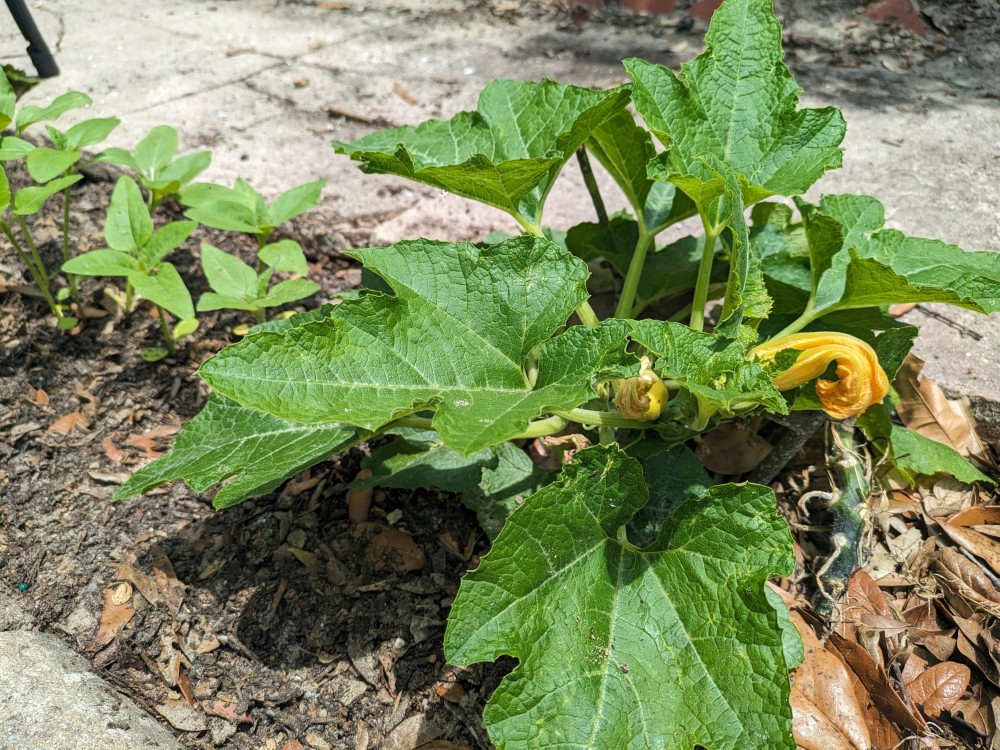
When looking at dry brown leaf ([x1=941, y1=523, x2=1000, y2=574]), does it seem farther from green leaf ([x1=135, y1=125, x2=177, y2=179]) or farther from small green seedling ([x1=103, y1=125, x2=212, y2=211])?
green leaf ([x1=135, y1=125, x2=177, y2=179])

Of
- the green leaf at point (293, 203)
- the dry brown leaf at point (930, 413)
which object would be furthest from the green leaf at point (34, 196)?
the dry brown leaf at point (930, 413)

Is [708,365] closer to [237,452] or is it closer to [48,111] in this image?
[237,452]

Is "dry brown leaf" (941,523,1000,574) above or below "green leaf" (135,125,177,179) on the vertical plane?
below

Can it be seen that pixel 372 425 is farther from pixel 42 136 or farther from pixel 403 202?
pixel 42 136

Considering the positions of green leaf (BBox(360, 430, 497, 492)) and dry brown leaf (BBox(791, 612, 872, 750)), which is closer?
dry brown leaf (BBox(791, 612, 872, 750))

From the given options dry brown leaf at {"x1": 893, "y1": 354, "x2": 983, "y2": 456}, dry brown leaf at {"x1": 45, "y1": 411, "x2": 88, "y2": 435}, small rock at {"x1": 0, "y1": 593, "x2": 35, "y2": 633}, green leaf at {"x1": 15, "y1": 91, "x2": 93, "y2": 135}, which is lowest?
dry brown leaf at {"x1": 893, "y1": 354, "x2": 983, "y2": 456}

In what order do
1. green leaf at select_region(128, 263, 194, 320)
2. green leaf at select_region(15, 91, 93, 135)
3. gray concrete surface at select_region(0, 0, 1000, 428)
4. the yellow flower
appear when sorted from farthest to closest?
gray concrete surface at select_region(0, 0, 1000, 428)
green leaf at select_region(15, 91, 93, 135)
green leaf at select_region(128, 263, 194, 320)
the yellow flower

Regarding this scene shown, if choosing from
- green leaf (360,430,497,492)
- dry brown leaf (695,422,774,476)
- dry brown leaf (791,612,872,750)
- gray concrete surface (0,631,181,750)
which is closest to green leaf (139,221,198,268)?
green leaf (360,430,497,492)
